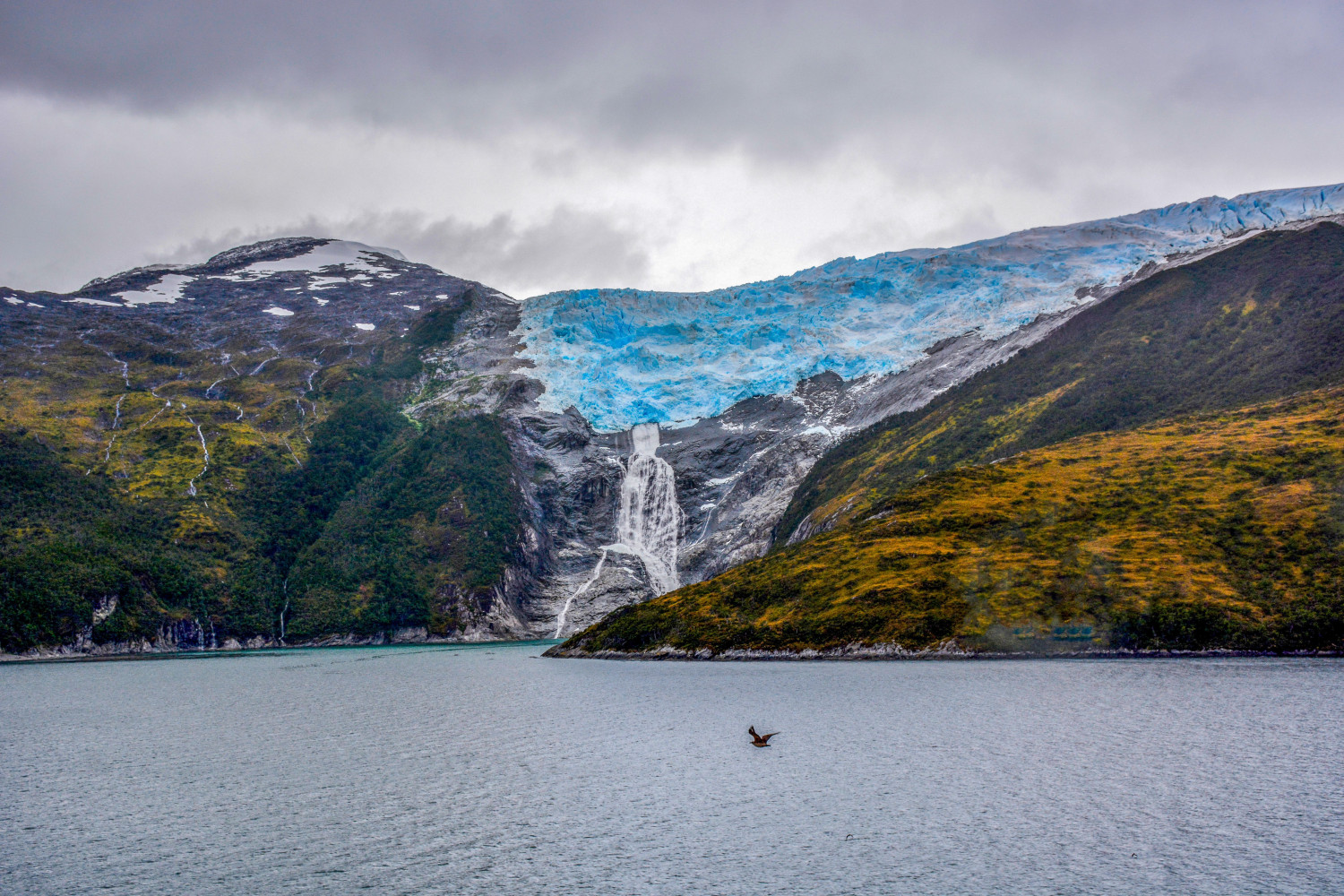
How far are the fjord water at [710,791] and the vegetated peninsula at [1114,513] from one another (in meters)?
14.2

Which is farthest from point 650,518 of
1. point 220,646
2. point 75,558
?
point 75,558

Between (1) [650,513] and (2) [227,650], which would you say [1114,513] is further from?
(2) [227,650]

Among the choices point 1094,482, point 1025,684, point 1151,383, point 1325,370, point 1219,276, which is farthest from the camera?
point 1219,276

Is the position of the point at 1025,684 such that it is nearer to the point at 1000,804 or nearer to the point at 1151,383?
the point at 1000,804

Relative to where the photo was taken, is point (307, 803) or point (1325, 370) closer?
point (307, 803)

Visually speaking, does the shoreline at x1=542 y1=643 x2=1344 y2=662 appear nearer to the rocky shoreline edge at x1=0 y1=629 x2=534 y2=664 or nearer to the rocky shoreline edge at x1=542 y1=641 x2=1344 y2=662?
the rocky shoreline edge at x1=542 y1=641 x2=1344 y2=662

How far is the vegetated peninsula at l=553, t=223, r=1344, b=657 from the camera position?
2753 inches

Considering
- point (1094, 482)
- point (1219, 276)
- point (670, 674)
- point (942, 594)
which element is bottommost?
point (670, 674)

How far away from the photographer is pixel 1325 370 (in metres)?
104

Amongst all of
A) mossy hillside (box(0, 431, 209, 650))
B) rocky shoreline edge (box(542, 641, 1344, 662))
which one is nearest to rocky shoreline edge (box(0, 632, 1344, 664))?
rocky shoreline edge (box(542, 641, 1344, 662))

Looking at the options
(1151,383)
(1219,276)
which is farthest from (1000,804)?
(1219,276)

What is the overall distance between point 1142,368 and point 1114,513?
52163mm

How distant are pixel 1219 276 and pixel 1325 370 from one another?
136 feet

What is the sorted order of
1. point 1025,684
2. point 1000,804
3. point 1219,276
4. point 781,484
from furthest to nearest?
point 781,484, point 1219,276, point 1025,684, point 1000,804
